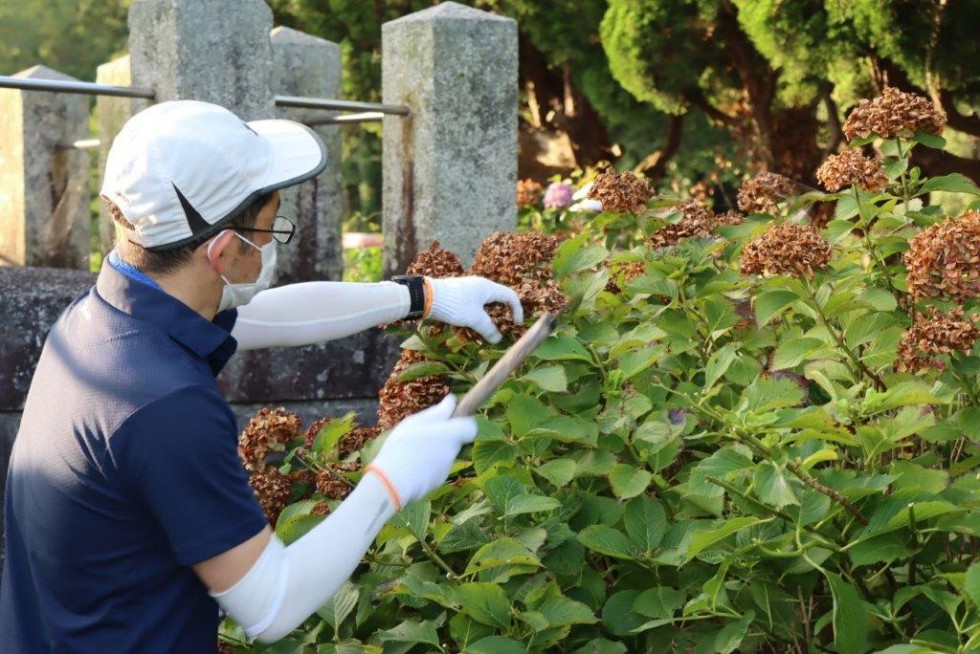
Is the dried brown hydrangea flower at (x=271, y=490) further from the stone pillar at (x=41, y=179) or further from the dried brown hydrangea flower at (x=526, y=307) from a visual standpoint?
the stone pillar at (x=41, y=179)

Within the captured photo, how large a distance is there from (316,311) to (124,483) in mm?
895

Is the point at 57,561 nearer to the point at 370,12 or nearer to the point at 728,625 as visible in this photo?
the point at 728,625

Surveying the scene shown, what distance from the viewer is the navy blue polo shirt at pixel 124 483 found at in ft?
6.16

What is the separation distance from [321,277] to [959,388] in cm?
407

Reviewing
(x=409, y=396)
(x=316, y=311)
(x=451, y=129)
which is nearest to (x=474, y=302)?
(x=409, y=396)

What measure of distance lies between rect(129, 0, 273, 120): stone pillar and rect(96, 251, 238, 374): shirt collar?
2689 mm

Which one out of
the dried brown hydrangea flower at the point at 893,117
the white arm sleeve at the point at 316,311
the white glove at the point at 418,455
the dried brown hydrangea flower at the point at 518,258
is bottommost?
the white glove at the point at 418,455

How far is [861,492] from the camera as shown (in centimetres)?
195

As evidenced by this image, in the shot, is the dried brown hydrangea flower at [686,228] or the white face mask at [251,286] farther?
the dried brown hydrangea flower at [686,228]

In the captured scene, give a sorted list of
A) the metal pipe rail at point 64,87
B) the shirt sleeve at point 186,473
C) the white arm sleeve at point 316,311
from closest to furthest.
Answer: the shirt sleeve at point 186,473 → the white arm sleeve at point 316,311 → the metal pipe rail at point 64,87

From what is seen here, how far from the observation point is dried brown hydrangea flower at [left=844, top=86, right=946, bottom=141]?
8.50 feet

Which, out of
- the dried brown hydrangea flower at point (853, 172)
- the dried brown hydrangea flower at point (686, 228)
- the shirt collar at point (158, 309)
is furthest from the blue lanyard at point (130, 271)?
A: the dried brown hydrangea flower at point (853, 172)

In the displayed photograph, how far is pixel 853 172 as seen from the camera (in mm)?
2586

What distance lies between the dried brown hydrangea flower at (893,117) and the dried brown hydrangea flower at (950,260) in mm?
438
